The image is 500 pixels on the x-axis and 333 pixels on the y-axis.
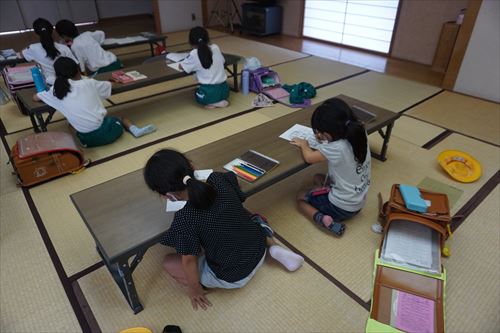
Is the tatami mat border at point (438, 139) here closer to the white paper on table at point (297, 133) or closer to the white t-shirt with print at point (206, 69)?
the white paper on table at point (297, 133)

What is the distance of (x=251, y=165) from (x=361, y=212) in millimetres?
812

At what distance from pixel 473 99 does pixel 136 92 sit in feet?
12.7

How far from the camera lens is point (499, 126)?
3.18 m

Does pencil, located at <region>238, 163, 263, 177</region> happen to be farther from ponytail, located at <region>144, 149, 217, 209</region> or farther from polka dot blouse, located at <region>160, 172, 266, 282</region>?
ponytail, located at <region>144, 149, 217, 209</region>

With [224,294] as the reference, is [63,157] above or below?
above

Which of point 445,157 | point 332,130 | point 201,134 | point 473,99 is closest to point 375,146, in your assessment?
point 445,157

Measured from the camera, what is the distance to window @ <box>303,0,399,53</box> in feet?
16.8

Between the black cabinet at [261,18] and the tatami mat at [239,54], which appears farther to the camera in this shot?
the black cabinet at [261,18]

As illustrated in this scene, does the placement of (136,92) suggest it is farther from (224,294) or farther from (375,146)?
(224,294)

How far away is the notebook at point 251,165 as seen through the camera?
1.77m

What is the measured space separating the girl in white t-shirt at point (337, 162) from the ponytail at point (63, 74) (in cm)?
177

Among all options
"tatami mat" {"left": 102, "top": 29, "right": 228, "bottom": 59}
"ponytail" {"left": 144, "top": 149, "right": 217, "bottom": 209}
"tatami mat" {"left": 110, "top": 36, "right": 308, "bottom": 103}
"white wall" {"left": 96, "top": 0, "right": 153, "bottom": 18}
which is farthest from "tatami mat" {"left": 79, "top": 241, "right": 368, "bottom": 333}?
"white wall" {"left": 96, "top": 0, "right": 153, "bottom": 18}

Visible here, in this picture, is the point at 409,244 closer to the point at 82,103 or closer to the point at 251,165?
the point at 251,165

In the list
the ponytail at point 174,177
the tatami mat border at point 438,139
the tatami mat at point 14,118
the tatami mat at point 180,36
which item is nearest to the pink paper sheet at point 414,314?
the ponytail at point 174,177
